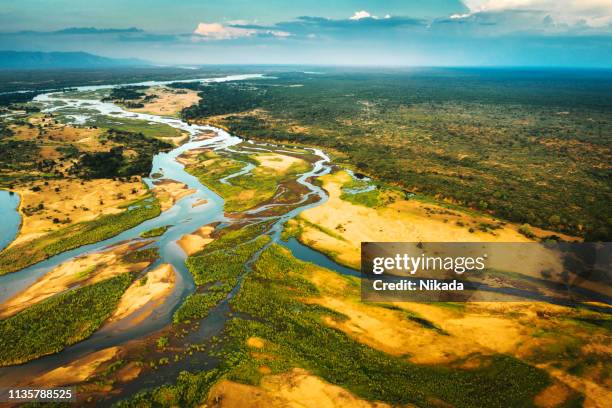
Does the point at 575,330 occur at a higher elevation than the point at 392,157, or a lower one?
lower

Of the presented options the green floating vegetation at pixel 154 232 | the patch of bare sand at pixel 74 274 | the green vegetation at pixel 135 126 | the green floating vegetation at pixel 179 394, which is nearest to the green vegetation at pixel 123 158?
the green vegetation at pixel 135 126

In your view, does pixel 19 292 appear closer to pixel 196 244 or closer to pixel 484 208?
pixel 196 244

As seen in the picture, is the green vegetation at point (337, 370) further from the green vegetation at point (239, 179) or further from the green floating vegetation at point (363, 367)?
the green vegetation at point (239, 179)

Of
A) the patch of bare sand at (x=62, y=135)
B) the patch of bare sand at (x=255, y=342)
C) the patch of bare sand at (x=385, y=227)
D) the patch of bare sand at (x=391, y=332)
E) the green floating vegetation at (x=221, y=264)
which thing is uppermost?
the patch of bare sand at (x=62, y=135)

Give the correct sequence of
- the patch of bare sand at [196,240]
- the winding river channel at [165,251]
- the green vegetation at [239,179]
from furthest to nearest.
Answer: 1. the green vegetation at [239,179]
2. the patch of bare sand at [196,240]
3. the winding river channel at [165,251]

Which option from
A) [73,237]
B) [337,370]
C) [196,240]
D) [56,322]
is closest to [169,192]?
[73,237]

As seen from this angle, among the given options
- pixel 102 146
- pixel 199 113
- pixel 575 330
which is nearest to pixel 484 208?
pixel 575 330

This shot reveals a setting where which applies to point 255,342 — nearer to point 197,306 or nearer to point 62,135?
point 197,306
